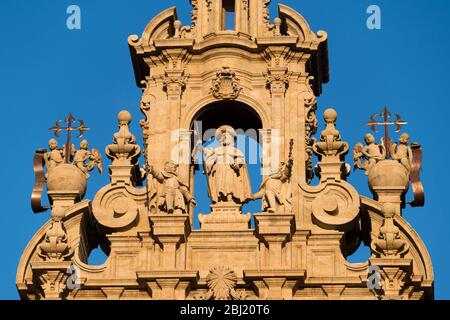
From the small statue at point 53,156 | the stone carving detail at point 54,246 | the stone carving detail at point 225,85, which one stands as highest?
the stone carving detail at point 225,85

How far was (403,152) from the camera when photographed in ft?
205

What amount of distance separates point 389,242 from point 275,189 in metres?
3.17

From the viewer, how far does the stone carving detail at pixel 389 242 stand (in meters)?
60.1

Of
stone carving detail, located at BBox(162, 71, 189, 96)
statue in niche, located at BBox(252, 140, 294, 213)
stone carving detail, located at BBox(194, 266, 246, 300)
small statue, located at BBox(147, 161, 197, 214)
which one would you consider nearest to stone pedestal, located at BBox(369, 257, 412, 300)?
statue in niche, located at BBox(252, 140, 294, 213)

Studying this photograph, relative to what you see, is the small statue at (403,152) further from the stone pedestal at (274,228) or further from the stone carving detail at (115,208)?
the stone carving detail at (115,208)

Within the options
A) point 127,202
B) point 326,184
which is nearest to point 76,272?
point 127,202

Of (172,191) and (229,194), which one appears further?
(229,194)

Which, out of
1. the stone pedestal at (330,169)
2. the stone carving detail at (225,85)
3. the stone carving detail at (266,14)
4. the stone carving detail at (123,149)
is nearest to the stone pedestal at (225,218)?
the stone pedestal at (330,169)

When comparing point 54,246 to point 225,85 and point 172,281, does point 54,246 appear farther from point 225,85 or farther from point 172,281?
point 225,85

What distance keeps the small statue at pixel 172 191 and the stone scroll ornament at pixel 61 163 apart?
1.96 m

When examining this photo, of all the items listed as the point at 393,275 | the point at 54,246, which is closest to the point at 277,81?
the point at 393,275

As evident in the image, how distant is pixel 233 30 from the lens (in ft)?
213

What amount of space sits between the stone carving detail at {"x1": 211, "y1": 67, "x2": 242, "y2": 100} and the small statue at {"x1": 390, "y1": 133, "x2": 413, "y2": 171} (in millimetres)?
4048
